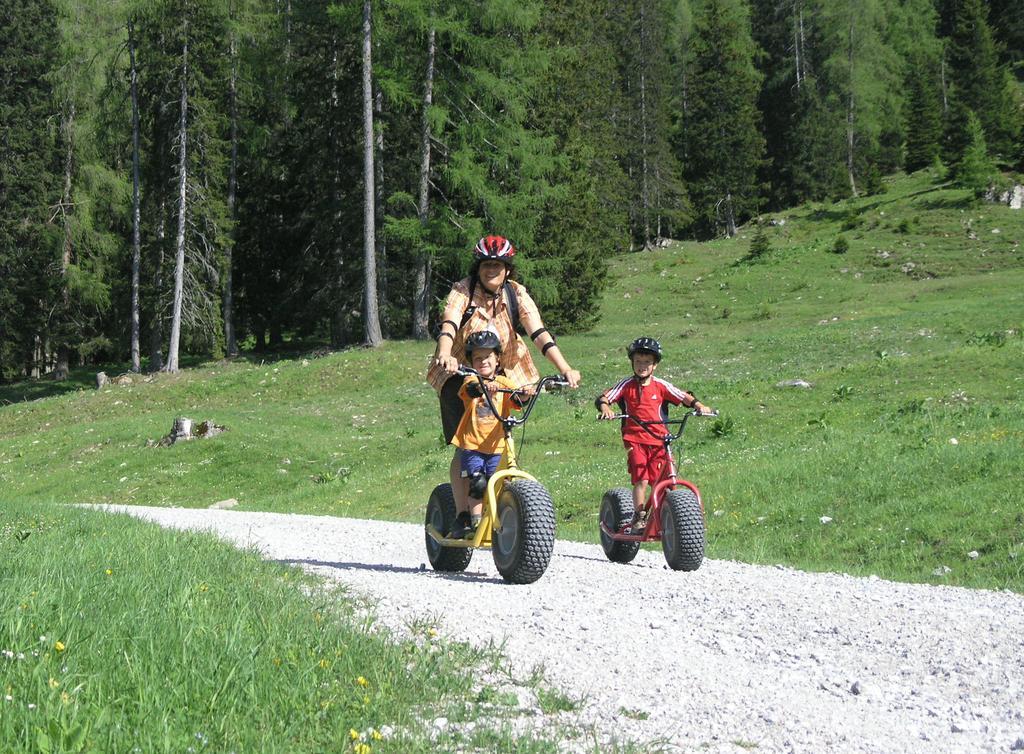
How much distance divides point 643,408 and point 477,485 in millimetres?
2239

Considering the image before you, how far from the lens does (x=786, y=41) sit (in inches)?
3570

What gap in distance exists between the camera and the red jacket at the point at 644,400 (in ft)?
31.8

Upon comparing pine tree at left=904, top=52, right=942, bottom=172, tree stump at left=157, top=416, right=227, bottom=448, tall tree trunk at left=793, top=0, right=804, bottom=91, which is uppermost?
tall tree trunk at left=793, top=0, right=804, bottom=91

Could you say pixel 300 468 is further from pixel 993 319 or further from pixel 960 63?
pixel 960 63

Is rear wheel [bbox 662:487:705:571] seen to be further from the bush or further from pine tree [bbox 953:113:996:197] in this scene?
pine tree [bbox 953:113:996:197]

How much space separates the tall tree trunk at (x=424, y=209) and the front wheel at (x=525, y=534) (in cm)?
3099

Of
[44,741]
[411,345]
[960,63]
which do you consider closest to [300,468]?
[411,345]

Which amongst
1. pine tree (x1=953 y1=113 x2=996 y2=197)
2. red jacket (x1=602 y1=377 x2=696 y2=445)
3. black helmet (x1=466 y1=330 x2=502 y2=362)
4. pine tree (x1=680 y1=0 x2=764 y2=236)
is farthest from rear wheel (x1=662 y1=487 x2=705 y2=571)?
pine tree (x1=680 y1=0 x2=764 y2=236)

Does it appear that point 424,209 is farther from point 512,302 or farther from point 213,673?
point 213,673

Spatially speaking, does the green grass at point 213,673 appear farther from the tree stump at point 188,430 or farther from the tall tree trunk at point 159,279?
the tall tree trunk at point 159,279

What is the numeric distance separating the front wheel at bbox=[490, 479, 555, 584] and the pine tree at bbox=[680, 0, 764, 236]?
222ft

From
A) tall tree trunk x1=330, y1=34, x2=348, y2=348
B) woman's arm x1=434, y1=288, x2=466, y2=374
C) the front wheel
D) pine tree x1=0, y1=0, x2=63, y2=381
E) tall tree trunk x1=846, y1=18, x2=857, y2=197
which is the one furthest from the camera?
tall tree trunk x1=846, y1=18, x2=857, y2=197

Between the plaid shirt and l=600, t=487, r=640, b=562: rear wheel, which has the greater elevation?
the plaid shirt

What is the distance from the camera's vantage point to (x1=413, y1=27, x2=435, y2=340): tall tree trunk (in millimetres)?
38938
